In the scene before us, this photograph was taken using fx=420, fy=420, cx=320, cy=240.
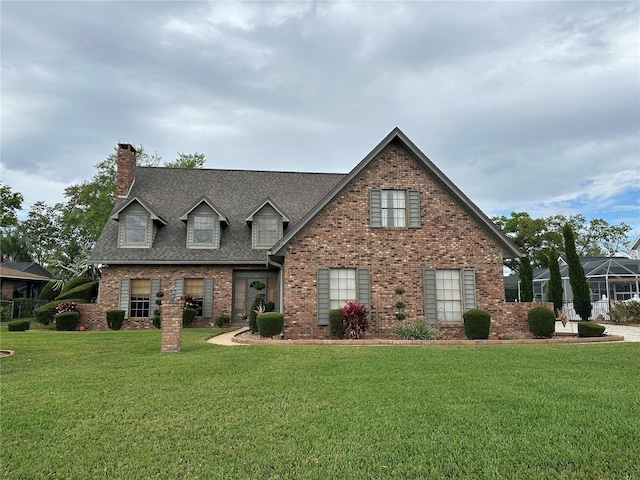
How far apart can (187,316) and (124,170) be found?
898 cm

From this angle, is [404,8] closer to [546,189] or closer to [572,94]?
[572,94]

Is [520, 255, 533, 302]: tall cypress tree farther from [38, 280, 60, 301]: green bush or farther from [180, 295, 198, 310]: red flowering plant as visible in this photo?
[38, 280, 60, 301]: green bush

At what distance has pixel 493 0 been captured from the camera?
12102 mm

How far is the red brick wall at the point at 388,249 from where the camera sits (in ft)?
46.1

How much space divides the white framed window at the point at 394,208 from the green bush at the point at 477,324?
3774 millimetres

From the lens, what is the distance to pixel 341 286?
14.2 meters

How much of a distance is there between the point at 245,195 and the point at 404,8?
13.4 meters

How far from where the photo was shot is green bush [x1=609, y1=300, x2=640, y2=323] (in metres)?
21.3

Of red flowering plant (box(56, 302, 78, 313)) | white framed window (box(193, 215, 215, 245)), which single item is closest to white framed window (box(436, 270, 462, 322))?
white framed window (box(193, 215, 215, 245))

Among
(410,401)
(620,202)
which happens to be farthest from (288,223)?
(620,202)

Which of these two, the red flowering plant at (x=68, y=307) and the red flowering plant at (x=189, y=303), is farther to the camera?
the red flowering plant at (x=189, y=303)

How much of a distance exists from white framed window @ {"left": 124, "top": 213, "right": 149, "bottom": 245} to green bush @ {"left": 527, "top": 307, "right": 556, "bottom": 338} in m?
16.3

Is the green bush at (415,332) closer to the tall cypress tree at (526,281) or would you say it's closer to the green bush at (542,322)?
the green bush at (542,322)

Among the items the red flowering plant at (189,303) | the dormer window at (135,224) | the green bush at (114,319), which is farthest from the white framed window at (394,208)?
the green bush at (114,319)
